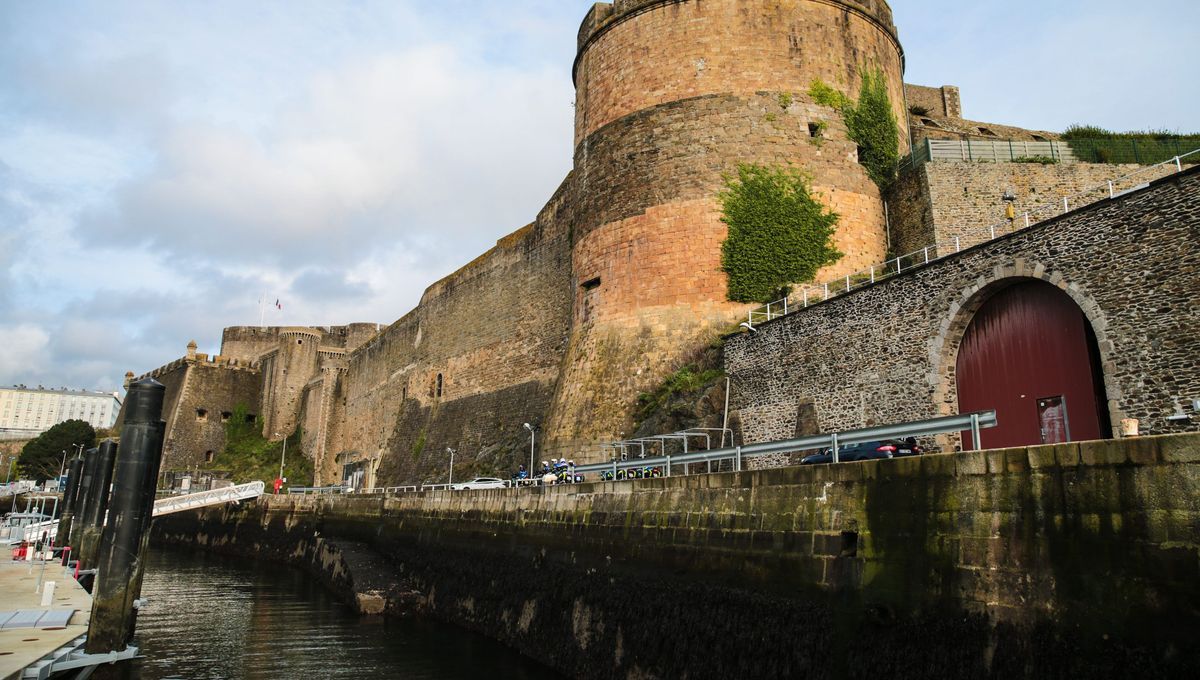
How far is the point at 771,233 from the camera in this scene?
15.9 meters

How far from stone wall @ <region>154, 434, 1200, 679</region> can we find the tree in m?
50.5

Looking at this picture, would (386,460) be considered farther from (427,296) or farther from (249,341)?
(249,341)

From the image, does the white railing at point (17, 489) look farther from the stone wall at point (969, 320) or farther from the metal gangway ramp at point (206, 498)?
the stone wall at point (969, 320)

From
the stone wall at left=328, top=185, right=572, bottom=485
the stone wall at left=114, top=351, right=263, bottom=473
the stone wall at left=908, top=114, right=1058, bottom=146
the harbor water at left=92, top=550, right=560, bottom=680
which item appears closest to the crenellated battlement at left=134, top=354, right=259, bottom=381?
the stone wall at left=114, top=351, right=263, bottom=473

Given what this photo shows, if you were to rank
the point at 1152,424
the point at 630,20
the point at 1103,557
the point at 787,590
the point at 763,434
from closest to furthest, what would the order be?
the point at 1103,557, the point at 787,590, the point at 1152,424, the point at 763,434, the point at 630,20

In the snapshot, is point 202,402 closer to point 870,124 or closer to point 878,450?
point 870,124

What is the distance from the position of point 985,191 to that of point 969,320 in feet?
20.9

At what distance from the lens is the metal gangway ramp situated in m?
27.2

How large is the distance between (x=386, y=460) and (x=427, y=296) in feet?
21.9

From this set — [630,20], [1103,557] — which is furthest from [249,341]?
[1103,557]

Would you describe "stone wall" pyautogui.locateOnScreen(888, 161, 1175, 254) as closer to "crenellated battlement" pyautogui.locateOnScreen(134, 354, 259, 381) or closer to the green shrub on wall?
the green shrub on wall

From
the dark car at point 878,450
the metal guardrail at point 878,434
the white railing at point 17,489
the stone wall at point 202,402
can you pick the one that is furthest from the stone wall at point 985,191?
the stone wall at point 202,402

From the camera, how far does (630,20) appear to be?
723 inches

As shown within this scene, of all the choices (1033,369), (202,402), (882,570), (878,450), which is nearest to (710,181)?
(1033,369)
